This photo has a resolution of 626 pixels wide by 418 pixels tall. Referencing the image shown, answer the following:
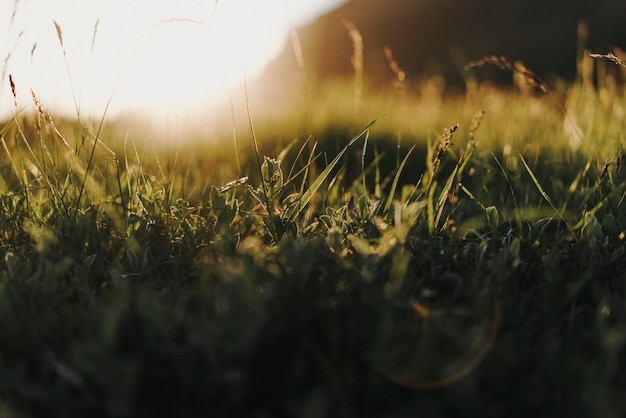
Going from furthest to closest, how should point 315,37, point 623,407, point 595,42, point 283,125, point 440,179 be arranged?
point 315,37
point 595,42
point 283,125
point 440,179
point 623,407

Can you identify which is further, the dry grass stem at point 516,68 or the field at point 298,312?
the dry grass stem at point 516,68

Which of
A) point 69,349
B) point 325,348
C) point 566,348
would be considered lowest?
point 566,348

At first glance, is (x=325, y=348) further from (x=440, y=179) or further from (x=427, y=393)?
(x=440, y=179)

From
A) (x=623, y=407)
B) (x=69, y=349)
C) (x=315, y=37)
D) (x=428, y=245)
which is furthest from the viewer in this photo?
(x=315, y=37)

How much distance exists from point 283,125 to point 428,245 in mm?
2231

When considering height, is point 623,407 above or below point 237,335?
below

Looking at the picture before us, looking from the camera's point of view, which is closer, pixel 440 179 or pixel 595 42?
pixel 440 179

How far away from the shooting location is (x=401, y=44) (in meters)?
18.8

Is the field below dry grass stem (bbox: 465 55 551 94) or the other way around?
below

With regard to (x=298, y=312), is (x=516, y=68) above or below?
above

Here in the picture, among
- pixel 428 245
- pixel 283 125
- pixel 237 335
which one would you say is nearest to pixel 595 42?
→ pixel 283 125

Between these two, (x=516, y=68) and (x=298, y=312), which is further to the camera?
(x=516, y=68)

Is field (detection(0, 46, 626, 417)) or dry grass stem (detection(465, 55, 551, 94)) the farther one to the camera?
dry grass stem (detection(465, 55, 551, 94))

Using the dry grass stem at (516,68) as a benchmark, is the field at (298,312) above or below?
below
